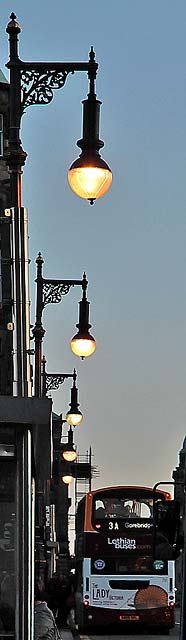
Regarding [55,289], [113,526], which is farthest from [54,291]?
[113,526]

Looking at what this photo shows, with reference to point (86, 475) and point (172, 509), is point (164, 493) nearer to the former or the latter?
point (172, 509)

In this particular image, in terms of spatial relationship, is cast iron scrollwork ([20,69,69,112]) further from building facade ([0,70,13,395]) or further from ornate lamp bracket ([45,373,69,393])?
ornate lamp bracket ([45,373,69,393])

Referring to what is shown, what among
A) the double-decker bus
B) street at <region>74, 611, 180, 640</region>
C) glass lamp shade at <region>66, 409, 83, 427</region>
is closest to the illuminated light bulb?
glass lamp shade at <region>66, 409, 83, 427</region>

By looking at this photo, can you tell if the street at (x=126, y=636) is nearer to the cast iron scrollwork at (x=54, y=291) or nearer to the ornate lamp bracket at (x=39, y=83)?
the cast iron scrollwork at (x=54, y=291)

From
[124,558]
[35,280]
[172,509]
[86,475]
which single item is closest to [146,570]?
[124,558]

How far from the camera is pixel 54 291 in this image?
2716cm

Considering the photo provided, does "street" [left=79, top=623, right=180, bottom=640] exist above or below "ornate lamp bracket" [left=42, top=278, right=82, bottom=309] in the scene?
below

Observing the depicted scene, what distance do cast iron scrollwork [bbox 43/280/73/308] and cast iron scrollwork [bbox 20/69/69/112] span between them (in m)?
9.60

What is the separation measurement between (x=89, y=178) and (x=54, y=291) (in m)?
10.7

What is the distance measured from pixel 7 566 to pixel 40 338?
421 inches

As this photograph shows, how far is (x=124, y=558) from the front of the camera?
42.8 metres

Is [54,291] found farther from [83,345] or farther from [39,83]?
[39,83]

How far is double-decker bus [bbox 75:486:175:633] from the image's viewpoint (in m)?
42.3

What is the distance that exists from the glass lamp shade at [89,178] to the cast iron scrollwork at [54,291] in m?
10.5
